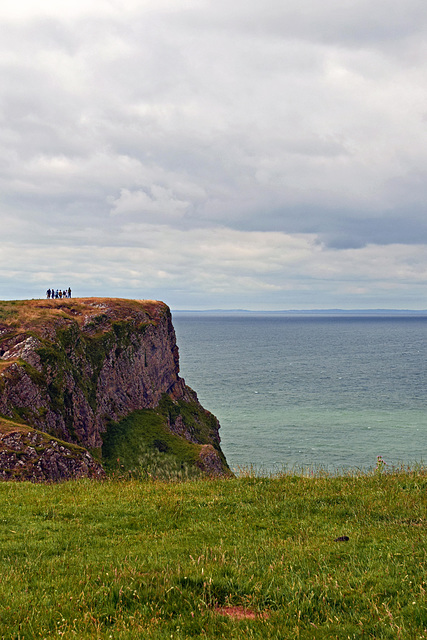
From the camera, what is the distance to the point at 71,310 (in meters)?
63.5

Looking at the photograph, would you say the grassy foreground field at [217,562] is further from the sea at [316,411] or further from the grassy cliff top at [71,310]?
the grassy cliff top at [71,310]

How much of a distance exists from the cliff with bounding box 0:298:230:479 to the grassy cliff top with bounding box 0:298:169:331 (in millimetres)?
147

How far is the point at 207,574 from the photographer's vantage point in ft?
30.1

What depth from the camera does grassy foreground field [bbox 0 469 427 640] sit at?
24.3 feet

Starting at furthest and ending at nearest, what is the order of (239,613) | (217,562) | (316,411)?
(316,411), (217,562), (239,613)

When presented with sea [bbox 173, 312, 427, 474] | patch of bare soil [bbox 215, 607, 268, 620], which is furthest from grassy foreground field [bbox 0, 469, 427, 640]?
sea [bbox 173, 312, 427, 474]

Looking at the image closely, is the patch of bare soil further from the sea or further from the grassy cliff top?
the grassy cliff top

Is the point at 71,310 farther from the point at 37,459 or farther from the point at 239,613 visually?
the point at 239,613

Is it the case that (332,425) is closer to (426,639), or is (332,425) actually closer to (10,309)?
(10,309)

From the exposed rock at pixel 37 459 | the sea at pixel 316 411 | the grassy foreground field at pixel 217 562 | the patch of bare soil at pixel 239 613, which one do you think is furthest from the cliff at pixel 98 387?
the patch of bare soil at pixel 239 613

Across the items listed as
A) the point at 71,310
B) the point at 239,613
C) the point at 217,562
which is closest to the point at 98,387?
the point at 71,310

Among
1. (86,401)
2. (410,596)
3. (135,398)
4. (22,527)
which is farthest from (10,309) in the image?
(410,596)

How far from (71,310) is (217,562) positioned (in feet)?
190

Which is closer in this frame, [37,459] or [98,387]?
[37,459]
